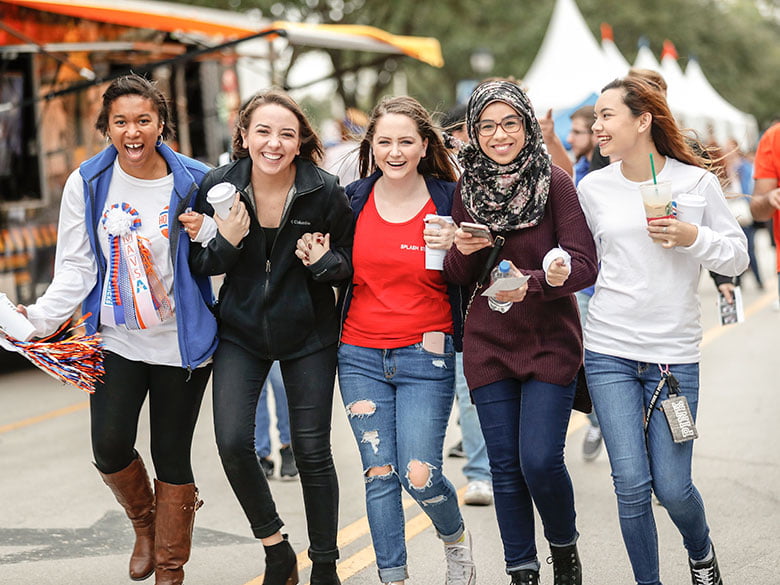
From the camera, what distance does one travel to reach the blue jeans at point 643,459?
3822mm

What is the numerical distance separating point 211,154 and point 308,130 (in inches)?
359

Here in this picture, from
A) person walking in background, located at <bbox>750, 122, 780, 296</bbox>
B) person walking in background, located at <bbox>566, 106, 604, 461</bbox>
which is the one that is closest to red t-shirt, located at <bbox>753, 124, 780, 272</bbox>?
person walking in background, located at <bbox>750, 122, 780, 296</bbox>

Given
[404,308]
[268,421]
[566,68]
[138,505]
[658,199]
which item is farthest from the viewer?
[566,68]

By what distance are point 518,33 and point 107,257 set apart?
24.5 metres

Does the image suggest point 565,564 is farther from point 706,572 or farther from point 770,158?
point 770,158

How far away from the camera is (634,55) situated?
111 feet

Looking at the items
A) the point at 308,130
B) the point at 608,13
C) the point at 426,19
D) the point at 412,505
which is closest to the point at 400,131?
the point at 308,130

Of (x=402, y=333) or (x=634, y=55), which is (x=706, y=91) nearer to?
(x=634, y=55)

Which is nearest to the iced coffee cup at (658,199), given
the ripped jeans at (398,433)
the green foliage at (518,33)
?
the ripped jeans at (398,433)

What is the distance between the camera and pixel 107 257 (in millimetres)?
4273

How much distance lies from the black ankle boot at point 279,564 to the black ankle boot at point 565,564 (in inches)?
41.2

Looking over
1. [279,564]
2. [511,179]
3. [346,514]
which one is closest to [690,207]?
[511,179]

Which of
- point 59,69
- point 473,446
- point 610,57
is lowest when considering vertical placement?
point 473,446

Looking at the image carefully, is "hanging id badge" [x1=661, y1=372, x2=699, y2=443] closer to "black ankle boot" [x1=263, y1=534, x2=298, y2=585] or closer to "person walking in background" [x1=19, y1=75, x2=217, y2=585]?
"black ankle boot" [x1=263, y1=534, x2=298, y2=585]
